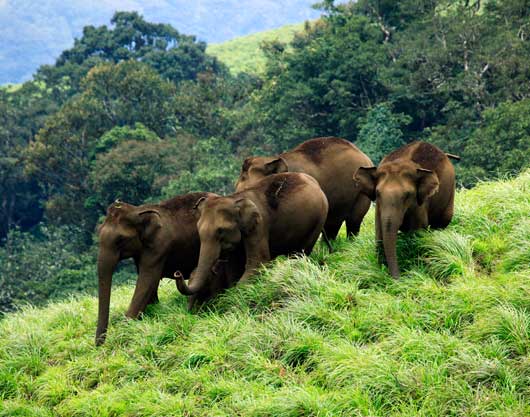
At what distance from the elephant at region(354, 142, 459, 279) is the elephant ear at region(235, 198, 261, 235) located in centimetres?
114

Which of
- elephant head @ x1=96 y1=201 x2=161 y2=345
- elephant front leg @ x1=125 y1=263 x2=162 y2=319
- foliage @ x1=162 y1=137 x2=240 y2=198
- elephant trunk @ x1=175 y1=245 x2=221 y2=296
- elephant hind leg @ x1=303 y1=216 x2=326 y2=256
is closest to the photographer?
elephant trunk @ x1=175 y1=245 x2=221 y2=296

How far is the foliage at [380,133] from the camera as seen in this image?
29.4 m

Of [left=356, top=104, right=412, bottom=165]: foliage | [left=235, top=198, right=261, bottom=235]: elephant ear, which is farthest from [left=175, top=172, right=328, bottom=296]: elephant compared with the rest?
[left=356, top=104, right=412, bottom=165]: foliage

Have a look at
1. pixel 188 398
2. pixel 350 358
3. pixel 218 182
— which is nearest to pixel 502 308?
pixel 350 358

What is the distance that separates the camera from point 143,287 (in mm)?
8164

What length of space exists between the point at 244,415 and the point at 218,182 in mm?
25175

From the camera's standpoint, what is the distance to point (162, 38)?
5619cm

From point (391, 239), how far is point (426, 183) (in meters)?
0.71

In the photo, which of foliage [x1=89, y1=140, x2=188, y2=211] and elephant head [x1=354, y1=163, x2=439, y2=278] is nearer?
elephant head [x1=354, y1=163, x2=439, y2=278]

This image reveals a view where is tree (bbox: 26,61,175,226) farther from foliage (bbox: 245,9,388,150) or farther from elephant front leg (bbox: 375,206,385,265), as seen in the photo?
elephant front leg (bbox: 375,206,385,265)

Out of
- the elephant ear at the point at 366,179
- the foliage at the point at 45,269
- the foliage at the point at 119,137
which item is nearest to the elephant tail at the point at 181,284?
the elephant ear at the point at 366,179

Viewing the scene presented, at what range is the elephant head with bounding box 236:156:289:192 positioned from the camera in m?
9.30

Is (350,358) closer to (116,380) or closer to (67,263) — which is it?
(116,380)

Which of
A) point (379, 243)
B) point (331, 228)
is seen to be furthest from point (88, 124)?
point (379, 243)
